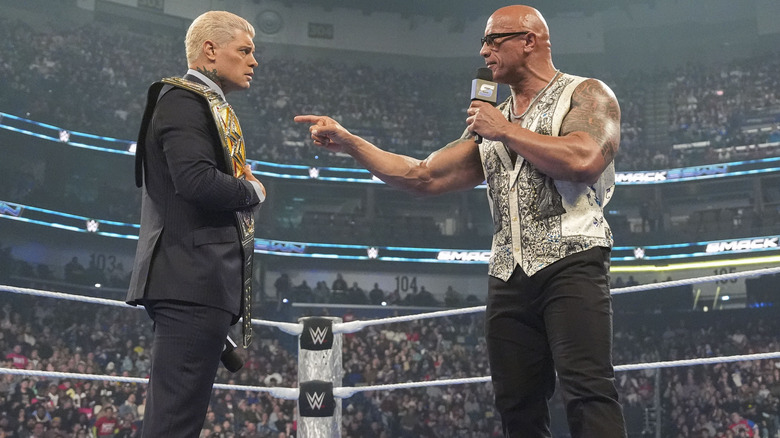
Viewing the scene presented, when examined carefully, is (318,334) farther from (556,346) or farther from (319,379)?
(556,346)

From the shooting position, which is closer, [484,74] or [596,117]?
[596,117]

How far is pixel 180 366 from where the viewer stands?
179cm

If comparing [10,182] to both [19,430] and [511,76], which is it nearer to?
[19,430]

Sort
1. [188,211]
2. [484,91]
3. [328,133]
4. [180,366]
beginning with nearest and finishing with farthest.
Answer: [180,366] < [188,211] < [484,91] < [328,133]

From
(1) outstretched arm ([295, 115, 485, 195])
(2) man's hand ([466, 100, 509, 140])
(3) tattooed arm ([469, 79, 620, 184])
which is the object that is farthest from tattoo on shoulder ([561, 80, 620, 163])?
(1) outstretched arm ([295, 115, 485, 195])

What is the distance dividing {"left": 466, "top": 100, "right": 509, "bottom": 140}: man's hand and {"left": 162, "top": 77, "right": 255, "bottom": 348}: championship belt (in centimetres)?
64

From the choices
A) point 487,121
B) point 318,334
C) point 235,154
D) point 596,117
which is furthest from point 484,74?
point 318,334

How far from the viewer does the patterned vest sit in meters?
1.94

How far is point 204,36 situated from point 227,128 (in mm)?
295

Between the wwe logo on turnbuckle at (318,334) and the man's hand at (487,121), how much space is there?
4.61ft

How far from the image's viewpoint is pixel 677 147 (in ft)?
62.3

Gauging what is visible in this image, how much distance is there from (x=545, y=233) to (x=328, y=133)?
759mm

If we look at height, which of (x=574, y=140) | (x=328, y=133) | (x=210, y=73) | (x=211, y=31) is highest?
(x=211, y=31)

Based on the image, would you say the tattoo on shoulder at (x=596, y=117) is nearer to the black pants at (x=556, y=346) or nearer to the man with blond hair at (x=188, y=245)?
the black pants at (x=556, y=346)
